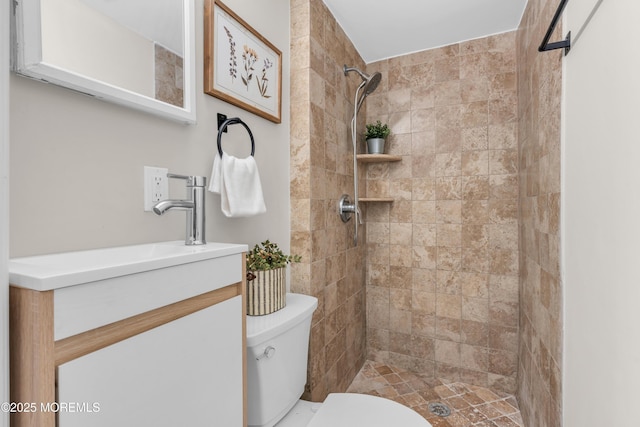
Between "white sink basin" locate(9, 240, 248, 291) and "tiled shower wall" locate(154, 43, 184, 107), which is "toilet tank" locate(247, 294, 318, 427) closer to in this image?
"white sink basin" locate(9, 240, 248, 291)

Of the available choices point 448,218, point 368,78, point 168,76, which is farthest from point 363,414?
point 368,78

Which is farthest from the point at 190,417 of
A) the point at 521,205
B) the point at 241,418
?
the point at 521,205

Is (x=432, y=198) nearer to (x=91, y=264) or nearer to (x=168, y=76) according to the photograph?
(x=168, y=76)

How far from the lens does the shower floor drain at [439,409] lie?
71.6 inches

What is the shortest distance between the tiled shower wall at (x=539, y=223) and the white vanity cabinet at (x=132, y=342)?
1.11 meters

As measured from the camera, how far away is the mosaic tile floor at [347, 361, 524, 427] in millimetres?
1775

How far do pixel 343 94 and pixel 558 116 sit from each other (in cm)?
116

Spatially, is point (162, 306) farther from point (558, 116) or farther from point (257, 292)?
point (558, 116)

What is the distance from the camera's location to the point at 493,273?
208 cm

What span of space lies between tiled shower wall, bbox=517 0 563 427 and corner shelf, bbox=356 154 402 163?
2.44 feet

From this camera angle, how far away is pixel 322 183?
170 centimetres

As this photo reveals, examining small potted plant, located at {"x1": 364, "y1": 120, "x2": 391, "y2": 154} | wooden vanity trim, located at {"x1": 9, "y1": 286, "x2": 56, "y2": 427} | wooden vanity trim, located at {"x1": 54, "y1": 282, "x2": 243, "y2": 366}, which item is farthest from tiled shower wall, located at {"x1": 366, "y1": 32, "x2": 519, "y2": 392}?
wooden vanity trim, located at {"x1": 9, "y1": 286, "x2": 56, "y2": 427}

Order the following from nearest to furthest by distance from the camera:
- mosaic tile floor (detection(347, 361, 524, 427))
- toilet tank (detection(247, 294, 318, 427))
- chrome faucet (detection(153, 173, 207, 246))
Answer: chrome faucet (detection(153, 173, 207, 246))
toilet tank (detection(247, 294, 318, 427))
mosaic tile floor (detection(347, 361, 524, 427))

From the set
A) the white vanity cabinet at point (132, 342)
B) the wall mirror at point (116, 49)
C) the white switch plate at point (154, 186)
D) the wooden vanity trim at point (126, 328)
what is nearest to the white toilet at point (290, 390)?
the white vanity cabinet at point (132, 342)
